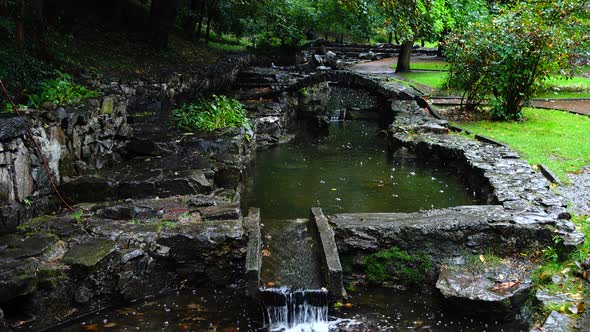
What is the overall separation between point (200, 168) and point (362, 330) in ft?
14.3

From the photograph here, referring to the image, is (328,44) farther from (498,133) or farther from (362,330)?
(362,330)

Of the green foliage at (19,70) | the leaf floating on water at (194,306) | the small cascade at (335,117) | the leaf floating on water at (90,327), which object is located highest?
the green foliage at (19,70)

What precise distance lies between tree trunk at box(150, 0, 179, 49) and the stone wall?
26.3 feet

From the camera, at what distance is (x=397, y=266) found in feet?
23.2

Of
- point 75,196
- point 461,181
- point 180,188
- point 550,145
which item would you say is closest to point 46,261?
point 75,196

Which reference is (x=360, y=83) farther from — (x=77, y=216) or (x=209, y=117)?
(x=77, y=216)

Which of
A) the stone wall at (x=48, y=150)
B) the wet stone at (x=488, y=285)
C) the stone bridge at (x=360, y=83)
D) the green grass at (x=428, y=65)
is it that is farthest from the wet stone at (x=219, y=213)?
the green grass at (x=428, y=65)

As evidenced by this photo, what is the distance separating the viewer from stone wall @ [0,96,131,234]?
6.46m

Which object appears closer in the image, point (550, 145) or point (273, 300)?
point (273, 300)

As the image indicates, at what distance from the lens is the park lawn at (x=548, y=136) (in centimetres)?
1059

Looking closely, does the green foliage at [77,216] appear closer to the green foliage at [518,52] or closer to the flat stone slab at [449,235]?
the flat stone slab at [449,235]

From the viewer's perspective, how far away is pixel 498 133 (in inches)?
525

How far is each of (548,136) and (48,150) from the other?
38.2 feet

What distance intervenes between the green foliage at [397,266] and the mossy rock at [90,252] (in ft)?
11.7
